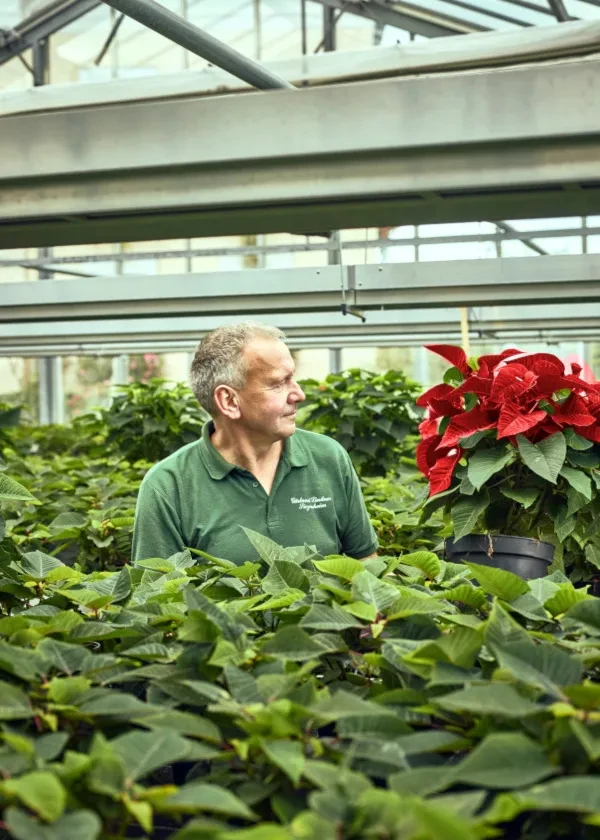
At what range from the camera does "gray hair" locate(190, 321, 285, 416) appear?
10.5ft

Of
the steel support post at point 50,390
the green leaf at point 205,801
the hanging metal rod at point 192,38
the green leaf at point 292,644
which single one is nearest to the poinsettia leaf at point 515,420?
the hanging metal rod at point 192,38

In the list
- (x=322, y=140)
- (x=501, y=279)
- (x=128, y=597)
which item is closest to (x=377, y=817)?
(x=128, y=597)

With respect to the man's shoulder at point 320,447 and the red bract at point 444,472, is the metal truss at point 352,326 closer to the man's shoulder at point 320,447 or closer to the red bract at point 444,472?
the man's shoulder at point 320,447

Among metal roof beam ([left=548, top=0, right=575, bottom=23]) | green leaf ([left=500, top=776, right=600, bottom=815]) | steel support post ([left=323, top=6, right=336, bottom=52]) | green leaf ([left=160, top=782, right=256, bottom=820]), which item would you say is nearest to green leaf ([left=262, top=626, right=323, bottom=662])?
green leaf ([left=160, top=782, right=256, bottom=820])

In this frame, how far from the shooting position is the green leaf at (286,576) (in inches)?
68.3

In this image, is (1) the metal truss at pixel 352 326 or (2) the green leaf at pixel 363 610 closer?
(2) the green leaf at pixel 363 610

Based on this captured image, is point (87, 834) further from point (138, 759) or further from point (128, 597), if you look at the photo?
point (128, 597)

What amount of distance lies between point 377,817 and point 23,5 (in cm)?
1166

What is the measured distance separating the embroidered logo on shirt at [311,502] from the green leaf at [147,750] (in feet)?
6.77

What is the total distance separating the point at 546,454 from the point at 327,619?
1183mm

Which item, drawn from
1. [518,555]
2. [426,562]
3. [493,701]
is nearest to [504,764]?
[493,701]

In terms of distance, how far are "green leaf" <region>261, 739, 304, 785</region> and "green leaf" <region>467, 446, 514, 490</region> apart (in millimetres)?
1379

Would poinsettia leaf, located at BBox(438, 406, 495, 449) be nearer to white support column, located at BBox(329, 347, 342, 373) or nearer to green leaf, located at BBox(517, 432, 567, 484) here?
green leaf, located at BBox(517, 432, 567, 484)

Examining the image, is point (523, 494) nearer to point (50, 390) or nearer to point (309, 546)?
point (309, 546)
